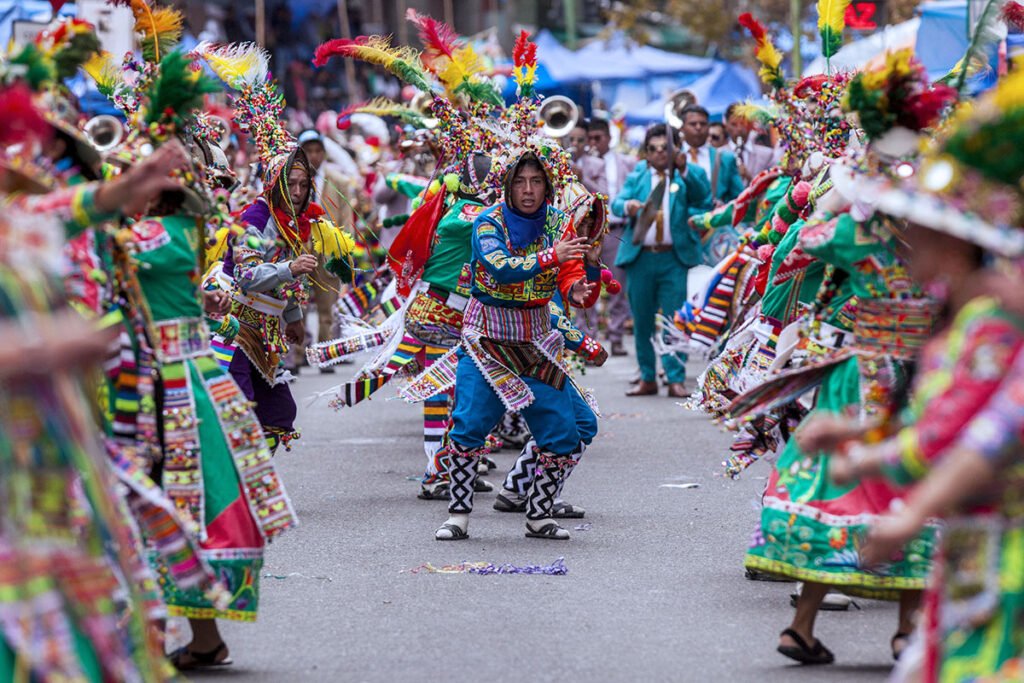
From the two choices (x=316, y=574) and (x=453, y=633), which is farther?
(x=316, y=574)

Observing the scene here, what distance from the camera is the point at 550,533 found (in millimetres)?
8297

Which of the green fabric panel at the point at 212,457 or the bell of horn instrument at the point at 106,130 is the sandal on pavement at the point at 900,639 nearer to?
the green fabric panel at the point at 212,457

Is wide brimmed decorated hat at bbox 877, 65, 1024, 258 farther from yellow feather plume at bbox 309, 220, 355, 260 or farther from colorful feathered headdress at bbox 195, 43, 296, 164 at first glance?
yellow feather plume at bbox 309, 220, 355, 260

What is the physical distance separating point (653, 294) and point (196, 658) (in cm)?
863

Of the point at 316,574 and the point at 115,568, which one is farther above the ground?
the point at 115,568

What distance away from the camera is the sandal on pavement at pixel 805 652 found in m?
5.85

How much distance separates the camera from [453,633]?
6.41 metres

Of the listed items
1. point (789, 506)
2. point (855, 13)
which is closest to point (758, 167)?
point (855, 13)

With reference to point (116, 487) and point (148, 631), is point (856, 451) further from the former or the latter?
point (116, 487)

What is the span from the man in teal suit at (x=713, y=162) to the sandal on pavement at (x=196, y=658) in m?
9.76

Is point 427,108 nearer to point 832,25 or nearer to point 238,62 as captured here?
point 238,62

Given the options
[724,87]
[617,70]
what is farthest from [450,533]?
[617,70]

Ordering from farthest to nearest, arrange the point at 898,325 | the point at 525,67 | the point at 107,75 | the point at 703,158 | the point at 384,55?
1. the point at 703,158
2. the point at 384,55
3. the point at 525,67
4. the point at 107,75
5. the point at 898,325

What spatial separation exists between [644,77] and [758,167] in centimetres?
1460
